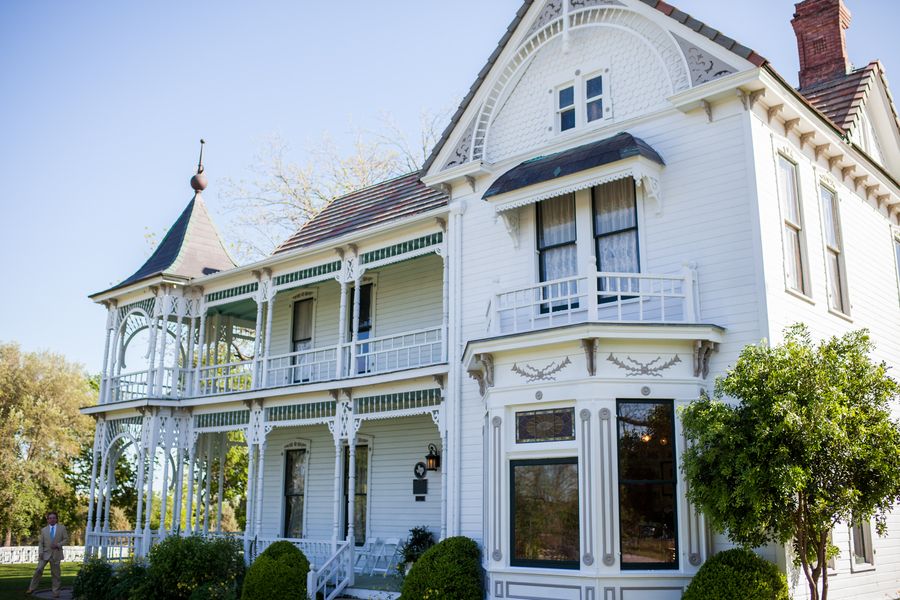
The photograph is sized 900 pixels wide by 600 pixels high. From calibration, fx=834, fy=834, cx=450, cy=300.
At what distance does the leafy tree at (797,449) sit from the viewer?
997 cm

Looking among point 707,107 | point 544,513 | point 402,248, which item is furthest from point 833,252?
point 402,248

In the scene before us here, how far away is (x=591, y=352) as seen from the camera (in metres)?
12.2

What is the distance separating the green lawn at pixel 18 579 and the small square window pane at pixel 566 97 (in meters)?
16.2

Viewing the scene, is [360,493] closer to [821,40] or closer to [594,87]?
[594,87]

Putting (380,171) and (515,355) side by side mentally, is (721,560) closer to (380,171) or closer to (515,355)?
(515,355)

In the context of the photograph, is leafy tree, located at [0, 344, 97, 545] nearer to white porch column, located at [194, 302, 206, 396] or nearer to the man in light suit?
the man in light suit

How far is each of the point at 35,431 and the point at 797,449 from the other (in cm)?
4112

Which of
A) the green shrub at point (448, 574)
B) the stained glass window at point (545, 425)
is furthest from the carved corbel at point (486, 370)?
the green shrub at point (448, 574)

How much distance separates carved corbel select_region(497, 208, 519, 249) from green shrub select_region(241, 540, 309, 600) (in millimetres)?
7269

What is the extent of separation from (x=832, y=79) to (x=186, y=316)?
1655 cm

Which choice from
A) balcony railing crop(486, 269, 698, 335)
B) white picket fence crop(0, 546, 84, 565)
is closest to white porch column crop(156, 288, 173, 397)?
Answer: balcony railing crop(486, 269, 698, 335)

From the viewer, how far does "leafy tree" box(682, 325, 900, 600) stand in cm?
997

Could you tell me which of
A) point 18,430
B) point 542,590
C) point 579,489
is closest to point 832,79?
point 579,489

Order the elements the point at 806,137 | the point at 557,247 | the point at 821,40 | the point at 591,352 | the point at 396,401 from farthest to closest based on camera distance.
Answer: the point at 821,40
the point at 396,401
the point at 557,247
the point at 806,137
the point at 591,352
